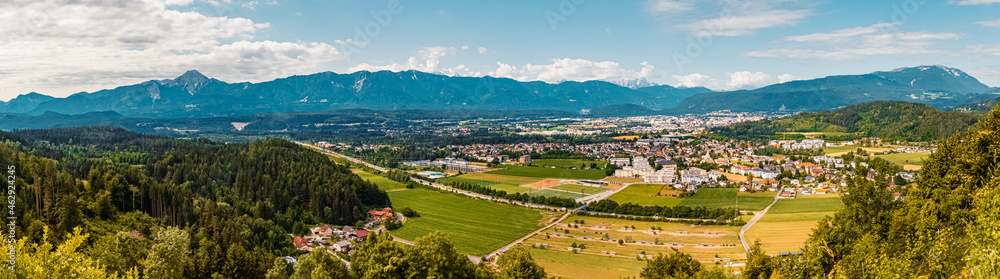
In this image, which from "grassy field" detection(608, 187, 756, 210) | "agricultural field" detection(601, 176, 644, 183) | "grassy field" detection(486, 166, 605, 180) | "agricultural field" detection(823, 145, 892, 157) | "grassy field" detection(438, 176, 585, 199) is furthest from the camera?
"agricultural field" detection(823, 145, 892, 157)

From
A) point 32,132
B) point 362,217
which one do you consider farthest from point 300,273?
point 32,132

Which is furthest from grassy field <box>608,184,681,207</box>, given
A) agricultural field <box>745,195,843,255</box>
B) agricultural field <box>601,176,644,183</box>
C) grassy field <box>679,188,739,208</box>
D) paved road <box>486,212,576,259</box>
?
agricultural field <box>745,195,843,255</box>

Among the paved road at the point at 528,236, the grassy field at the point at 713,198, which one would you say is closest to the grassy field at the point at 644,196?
the grassy field at the point at 713,198

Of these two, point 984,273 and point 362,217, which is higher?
point 984,273

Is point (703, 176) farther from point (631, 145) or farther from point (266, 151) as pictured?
point (266, 151)

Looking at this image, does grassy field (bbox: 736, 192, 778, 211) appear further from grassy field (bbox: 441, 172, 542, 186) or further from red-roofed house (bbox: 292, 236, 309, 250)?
red-roofed house (bbox: 292, 236, 309, 250)

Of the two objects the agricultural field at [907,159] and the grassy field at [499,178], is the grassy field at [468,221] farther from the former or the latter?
the agricultural field at [907,159]
